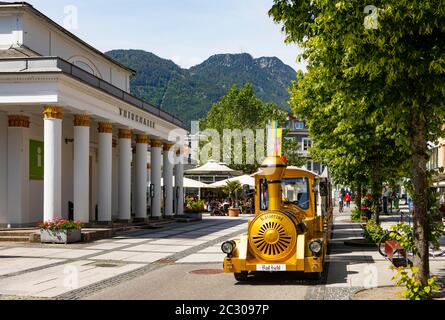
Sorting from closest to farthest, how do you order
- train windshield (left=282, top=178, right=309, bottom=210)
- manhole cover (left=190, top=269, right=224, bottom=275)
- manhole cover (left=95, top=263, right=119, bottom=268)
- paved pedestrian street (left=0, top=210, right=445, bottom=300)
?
paved pedestrian street (left=0, top=210, right=445, bottom=300) < manhole cover (left=190, top=269, right=224, bottom=275) < train windshield (left=282, top=178, right=309, bottom=210) < manhole cover (left=95, top=263, right=119, bottom=268)

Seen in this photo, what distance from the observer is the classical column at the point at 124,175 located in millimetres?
29594

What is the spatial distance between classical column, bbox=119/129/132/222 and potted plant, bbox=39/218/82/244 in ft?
27.6

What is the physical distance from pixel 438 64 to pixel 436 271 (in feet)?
22.5

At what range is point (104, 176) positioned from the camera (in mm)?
26609

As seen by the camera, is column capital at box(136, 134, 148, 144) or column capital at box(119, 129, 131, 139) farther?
column capital at box(136, 134, 148, 144)

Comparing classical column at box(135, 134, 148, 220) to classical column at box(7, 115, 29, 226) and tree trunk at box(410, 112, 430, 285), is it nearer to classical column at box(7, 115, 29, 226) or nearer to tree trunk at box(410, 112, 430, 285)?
classical column at box(7, 115, 29, 226)

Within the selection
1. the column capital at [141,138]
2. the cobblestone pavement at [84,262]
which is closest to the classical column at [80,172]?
the cobblestone pavement at [84,262]

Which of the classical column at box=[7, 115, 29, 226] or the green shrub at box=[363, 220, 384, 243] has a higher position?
the classical column at box=[7, 115, 29, 226]

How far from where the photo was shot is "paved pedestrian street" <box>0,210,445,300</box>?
420 inches

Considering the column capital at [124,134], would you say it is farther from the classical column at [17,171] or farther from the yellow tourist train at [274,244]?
the yellow tourist train at [274,244]

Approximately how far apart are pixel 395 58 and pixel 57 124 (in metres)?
16.4

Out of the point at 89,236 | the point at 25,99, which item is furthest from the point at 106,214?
the point at 25,99

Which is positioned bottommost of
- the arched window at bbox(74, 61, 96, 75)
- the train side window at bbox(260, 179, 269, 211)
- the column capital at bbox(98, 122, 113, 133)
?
the train side window at bbox(260, 179, 269, 211)

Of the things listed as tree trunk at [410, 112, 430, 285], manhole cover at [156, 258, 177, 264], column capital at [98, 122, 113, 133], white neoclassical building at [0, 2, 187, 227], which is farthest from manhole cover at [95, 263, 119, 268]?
column capital at [98, 122, 113, 133]
